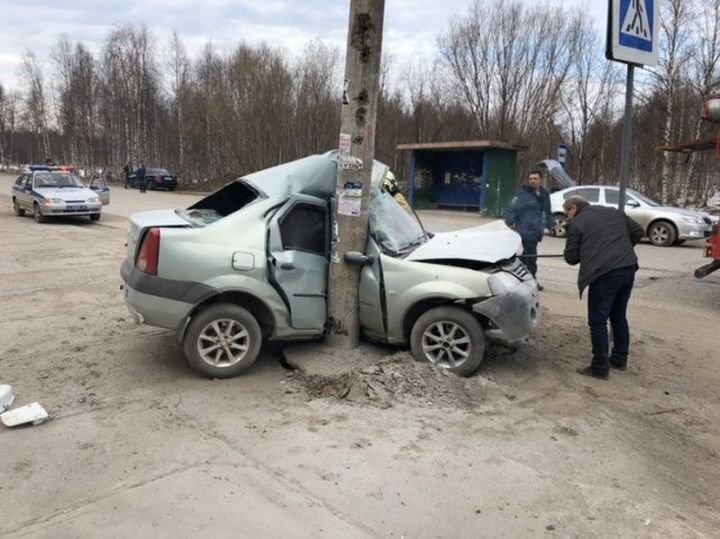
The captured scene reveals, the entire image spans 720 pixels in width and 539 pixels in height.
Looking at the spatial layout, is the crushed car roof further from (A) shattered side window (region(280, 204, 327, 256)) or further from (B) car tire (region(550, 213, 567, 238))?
(B) car tire (region(550, 213, 567, 238))

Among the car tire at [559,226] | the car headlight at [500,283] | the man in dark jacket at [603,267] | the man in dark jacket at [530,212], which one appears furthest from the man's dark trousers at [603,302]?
the car tire at [559,226]

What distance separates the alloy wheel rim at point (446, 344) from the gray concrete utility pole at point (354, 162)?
2.34 feet

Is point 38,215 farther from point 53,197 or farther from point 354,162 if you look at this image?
point 354,162

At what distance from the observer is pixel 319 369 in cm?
528

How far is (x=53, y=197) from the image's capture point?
17.8 meters

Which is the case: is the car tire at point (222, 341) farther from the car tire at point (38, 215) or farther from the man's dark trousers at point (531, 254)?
the car tire at point (38, 215)

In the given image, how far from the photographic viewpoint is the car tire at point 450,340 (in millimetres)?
5168

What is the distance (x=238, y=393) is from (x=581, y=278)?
3.07 metres

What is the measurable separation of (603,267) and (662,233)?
12.3 meters

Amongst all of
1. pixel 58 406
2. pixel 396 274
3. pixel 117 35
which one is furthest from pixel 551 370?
pixel 117 35

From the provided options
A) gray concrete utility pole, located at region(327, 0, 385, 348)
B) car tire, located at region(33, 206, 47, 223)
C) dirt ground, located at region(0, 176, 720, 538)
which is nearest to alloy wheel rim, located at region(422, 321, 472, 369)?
Answer: dirt ground, located at region(0, 176, 720, 538)

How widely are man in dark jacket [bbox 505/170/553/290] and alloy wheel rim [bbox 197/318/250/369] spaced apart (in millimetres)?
4628

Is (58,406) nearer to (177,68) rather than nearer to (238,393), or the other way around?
(238,393)

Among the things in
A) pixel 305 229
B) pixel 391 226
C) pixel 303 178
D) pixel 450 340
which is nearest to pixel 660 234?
pixel 391 226
